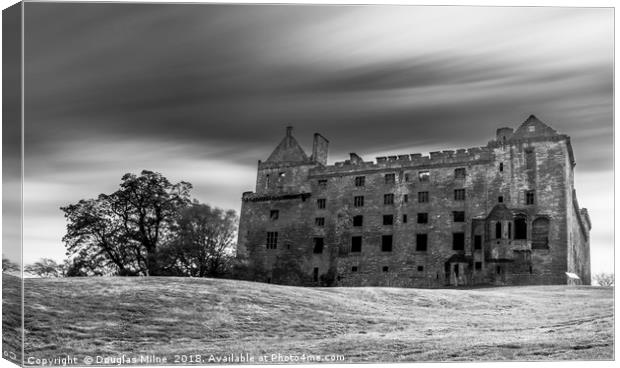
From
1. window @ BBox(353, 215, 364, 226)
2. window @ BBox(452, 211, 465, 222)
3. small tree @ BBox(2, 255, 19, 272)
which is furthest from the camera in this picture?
window @ BBox(353, 215, 364, 226)

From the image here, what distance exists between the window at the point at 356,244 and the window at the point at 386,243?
1.68m

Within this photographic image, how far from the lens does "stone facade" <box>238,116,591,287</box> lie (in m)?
48.0

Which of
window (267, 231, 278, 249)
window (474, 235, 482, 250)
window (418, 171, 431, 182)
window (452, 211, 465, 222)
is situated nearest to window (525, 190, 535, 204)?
window (474, 235, 482, 250)

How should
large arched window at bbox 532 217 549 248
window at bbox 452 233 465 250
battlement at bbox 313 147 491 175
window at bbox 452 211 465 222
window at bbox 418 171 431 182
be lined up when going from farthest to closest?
window at bbox 418 171 431 182, battlement at bbox 313 147 491 175, window at bbox 452 211 465 222, window at bbox 452 233 465 250, large arched window at bbox 532 217 549 248

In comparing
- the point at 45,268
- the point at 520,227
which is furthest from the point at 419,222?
the point at 45,268

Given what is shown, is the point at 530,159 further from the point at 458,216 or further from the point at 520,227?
the point at 458,216

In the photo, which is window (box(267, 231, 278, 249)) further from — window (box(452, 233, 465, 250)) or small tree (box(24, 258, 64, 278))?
small tree (box(24, 258, 64, 278))

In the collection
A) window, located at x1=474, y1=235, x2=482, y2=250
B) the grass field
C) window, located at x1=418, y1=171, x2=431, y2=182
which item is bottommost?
the grass field

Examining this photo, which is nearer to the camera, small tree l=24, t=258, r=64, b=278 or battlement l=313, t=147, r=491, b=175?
small tree l=24, t=258, r=64, b=278

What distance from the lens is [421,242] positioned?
5294cm

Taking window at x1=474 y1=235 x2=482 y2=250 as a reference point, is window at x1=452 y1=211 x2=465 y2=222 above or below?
above

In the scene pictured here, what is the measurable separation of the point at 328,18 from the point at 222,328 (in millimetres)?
9267

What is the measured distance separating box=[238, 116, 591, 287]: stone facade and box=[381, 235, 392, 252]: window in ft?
0.24

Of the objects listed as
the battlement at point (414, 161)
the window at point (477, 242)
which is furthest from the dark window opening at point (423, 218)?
the window at point (477, 242)
